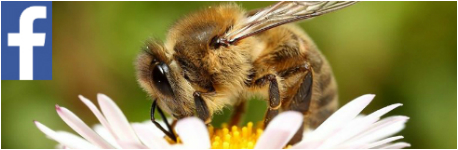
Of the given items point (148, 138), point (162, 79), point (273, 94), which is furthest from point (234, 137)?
point (148, 138)

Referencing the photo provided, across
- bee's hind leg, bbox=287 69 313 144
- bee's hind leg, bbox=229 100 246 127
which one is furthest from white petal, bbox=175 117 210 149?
bee's hind leg, bbox=229 100 246 127

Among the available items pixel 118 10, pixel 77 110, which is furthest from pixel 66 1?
pixel 77 110

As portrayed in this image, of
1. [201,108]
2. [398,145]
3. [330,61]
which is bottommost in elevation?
[398,145]

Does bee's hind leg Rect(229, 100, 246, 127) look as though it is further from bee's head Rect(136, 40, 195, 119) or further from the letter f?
the letter f

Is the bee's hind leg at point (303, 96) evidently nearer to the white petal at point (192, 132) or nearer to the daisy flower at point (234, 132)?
the daisy flower at point (234, 132)

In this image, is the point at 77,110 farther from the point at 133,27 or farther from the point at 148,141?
the point at 148,141

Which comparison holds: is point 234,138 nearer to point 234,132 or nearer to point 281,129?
point 234,132

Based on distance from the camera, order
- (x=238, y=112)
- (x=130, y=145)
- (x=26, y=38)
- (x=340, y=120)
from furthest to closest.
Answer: (x=26, y=38) → (x=238, y=112) → (x=340, y=120) → (x=130, y=145)
